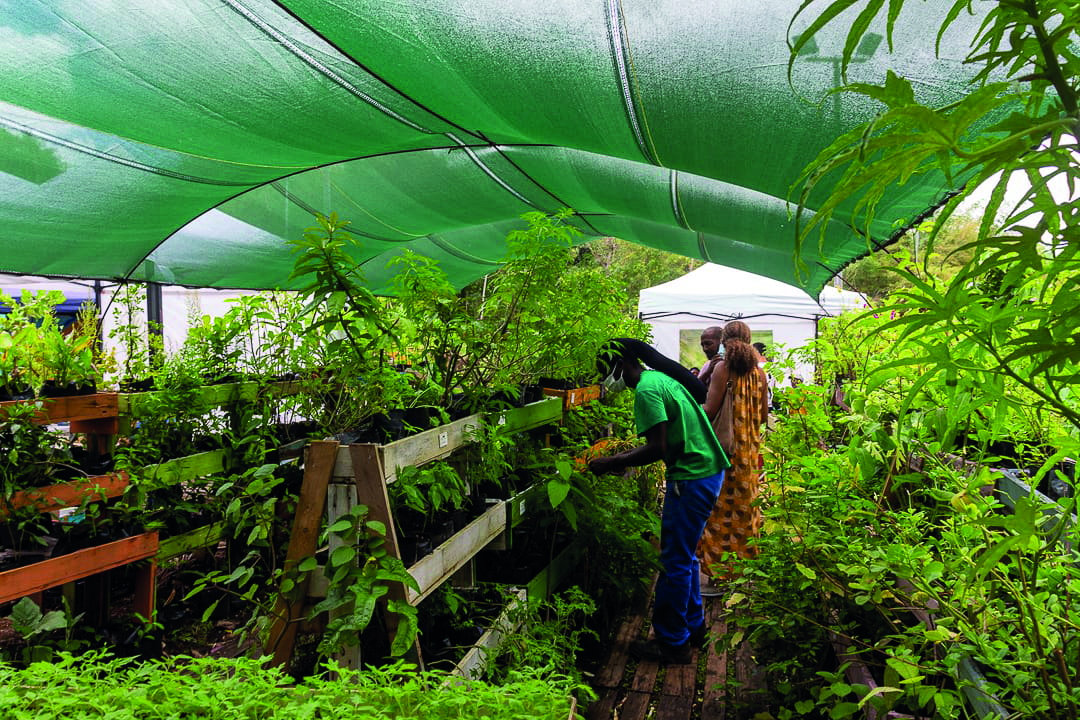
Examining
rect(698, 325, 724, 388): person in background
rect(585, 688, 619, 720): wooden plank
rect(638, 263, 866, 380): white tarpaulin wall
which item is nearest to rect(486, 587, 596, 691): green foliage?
rect(585, 688, 619, 720): wooden plank

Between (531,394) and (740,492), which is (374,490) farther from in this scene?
(740,492)

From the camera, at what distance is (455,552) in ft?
9.11

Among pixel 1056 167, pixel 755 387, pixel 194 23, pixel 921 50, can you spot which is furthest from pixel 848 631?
pixel 194 23

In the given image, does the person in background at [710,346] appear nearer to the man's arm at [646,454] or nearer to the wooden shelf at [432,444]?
the man's arm at [646,454]

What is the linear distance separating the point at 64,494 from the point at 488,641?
1.87 metres

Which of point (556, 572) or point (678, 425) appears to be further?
point (556, 572)

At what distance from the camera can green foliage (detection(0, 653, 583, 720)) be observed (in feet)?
4.30

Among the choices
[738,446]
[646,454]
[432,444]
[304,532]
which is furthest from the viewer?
[738,446]

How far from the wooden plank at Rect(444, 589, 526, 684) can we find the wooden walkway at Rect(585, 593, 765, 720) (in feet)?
2.37

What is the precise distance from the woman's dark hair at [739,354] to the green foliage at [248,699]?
11.8ft

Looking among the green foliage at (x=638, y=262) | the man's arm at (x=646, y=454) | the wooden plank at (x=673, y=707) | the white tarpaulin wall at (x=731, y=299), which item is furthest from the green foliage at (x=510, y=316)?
the green foliage at (x=638, y=262)

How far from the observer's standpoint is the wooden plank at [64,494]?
295 centimetres

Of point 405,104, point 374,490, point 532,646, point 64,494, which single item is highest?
point 405,104

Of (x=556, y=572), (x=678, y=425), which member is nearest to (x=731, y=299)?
(x=678, y=425)
